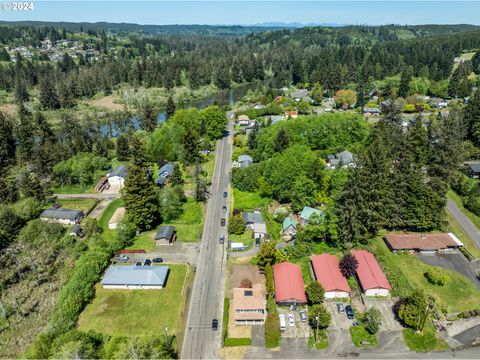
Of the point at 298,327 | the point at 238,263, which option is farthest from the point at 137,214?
the point at 298,327

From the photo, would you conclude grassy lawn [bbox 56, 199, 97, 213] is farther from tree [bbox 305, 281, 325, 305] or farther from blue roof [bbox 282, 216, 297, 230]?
tree [bbox 305, 281, 325, 305]

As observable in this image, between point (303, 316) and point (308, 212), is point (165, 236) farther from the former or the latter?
point (303, 316)

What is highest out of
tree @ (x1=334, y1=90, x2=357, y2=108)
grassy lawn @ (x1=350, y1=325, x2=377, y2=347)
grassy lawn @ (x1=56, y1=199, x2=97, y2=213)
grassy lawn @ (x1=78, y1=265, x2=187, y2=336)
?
tree @ (x1=334, y1=90, x2=357, y2=108)

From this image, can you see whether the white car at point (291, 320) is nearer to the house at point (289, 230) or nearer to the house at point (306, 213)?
the house at point (289, 230)

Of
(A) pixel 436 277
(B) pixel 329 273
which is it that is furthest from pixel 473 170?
(B) pixel 329 273

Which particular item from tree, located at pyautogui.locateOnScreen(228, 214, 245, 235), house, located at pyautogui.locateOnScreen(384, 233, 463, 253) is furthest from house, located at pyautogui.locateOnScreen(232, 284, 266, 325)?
house, located at pyautogui.locateOnScreen(384, 233, 463, 253)
